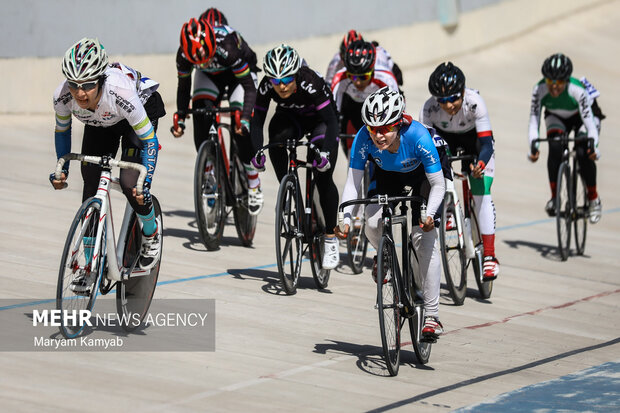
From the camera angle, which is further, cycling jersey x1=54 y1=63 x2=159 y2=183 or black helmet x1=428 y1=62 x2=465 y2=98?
black helmet x1=428 y1=62 x2=465 y2=98

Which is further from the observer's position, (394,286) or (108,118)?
(108,118)

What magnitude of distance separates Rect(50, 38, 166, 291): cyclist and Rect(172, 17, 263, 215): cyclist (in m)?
2.25

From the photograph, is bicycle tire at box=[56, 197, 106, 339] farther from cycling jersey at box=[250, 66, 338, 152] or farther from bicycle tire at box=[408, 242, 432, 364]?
cycling jersey at box=[250, 66, 338, 152]

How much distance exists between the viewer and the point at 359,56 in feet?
32.1

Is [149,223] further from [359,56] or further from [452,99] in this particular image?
[359,56]

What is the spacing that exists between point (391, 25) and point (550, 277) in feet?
37.8

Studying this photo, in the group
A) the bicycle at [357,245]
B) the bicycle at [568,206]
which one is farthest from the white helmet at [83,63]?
the bicycle at [568,206]

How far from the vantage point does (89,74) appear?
6.36 m

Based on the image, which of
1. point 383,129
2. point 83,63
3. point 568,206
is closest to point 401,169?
point 383,129

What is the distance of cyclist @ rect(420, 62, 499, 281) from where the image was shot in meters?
8.64

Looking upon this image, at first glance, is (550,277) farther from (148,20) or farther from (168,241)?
(148,20)

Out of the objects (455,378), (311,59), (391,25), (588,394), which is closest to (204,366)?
(455,378)

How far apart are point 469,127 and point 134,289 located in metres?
3.24

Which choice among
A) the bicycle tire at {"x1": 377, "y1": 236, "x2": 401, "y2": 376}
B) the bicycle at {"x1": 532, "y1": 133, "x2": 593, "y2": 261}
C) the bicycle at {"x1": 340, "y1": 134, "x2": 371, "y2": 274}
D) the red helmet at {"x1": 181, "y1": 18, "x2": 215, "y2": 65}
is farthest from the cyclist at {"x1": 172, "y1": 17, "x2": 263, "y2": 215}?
the bicycle tire at {"x1": 377, "y1": 236, "x2": 401, "y2": 376}
